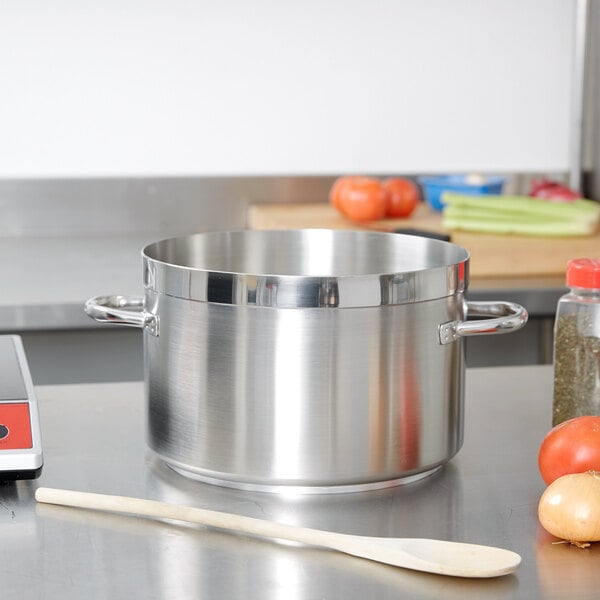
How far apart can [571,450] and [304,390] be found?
212 millimetres

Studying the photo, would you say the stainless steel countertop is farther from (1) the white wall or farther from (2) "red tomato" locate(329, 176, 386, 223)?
(1) the white wall

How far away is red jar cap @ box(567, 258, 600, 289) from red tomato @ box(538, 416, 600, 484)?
0.45 ft

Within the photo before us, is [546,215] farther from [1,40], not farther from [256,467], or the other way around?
[256,467]

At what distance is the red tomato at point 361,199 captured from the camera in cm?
240

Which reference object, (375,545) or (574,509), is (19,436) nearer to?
(375,545)

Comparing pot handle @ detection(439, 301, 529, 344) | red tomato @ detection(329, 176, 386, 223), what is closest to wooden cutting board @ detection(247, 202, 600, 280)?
red tomato @ detection(329, 176, 386, 223)

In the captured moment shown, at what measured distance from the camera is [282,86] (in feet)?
8.82

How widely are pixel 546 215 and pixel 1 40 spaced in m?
1.32

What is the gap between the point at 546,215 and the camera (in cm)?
230

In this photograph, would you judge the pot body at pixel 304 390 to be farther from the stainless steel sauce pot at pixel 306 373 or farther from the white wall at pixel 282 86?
the white wall at pixel 282 86

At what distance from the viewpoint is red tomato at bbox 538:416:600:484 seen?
0.83 m

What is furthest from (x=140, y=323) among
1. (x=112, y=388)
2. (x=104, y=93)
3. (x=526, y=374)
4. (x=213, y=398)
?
(x=104, y=93)

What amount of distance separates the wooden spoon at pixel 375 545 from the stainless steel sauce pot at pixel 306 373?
6 centimetres

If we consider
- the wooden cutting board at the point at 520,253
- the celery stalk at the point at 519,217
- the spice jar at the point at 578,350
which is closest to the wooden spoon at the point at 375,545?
the spice jar at the point at 578,350
